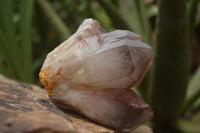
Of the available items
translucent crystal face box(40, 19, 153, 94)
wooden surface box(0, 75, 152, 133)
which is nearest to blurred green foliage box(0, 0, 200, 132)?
translucent crystal face box(40, 19, 153, 94)

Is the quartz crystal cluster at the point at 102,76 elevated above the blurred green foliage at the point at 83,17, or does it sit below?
above

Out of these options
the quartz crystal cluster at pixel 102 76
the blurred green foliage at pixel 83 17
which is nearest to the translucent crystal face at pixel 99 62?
the quartz crystal cluster at pixel 102 76

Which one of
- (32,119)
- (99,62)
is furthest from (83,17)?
(32,119)

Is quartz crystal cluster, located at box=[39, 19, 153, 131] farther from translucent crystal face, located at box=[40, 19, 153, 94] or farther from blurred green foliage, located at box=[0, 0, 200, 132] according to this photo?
blurred green foliage, located at box=[0, 0, 200, 132]

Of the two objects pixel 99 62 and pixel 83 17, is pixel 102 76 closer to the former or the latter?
pixel 99 62

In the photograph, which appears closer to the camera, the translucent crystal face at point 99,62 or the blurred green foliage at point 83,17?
the translucent crystal face at point 99,62

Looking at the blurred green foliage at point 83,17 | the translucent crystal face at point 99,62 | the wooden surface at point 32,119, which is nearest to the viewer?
the wooden surface at point 32,119

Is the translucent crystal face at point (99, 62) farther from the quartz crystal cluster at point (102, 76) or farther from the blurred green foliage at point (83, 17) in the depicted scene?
the blurred green foliage at point (83, 17)

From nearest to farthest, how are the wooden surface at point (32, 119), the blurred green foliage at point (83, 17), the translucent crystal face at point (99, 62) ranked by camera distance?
the wooden surface at point (32, 119) < the translucent crystal face at point (99, 62) < the blurred green foliage at point (83, 17)
